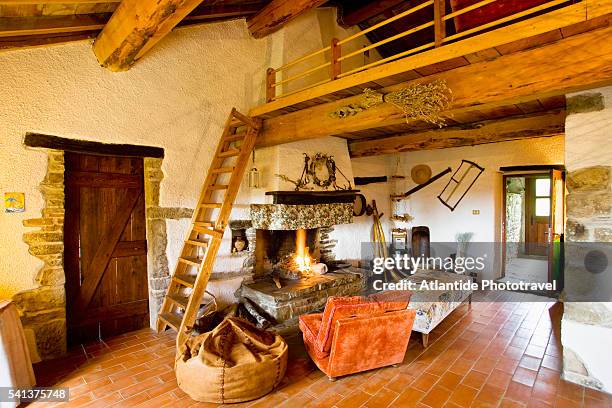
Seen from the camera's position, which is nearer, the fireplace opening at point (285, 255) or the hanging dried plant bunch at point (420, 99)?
the hanging dried plant bunch at point (420, 99)

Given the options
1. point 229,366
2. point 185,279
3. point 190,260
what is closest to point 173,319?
point 185,279

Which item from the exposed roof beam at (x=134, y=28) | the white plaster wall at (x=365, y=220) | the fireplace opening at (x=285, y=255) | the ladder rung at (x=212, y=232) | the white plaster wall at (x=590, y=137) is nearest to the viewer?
the exposed roof beam at (x=134, y=28)

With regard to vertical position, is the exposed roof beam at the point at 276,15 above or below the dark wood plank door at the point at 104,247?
above

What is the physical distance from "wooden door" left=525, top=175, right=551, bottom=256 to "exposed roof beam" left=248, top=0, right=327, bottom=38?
789 cm

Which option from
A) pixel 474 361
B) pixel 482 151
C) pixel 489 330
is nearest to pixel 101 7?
pixel 474 361

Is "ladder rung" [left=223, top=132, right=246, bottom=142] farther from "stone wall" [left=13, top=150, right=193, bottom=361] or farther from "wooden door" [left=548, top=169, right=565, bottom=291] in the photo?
"wooden door" [left=548, top=169, right=565, bottom=291]

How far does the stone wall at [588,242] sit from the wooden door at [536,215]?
7.11 metres

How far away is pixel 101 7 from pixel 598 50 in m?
3.90

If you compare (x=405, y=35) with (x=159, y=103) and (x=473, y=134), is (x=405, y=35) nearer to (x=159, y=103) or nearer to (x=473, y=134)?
(x=473, y=134)

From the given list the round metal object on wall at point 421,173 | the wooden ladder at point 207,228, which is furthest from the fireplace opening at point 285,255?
the round metal object on wall at point 421,173

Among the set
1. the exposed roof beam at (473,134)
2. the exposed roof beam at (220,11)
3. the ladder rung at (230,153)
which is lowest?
the ladder rung at (230,153)

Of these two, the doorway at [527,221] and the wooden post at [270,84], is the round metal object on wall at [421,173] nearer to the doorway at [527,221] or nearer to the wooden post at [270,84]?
the doorway at [527,221]

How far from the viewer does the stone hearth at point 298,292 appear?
401 centimetres

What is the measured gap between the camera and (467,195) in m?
6.25
